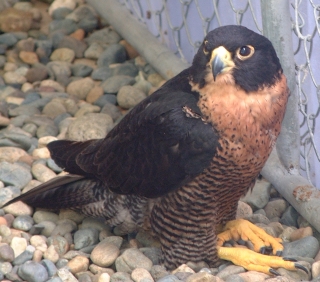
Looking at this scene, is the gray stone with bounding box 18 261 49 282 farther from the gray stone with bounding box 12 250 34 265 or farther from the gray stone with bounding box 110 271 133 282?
the gray stone with bounding box 110 271 133 282

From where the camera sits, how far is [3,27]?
6.23 metres

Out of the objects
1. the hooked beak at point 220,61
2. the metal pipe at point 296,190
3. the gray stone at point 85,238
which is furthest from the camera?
the gray stone at point 85,238

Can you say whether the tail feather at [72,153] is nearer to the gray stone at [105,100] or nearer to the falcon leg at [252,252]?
the falcon leg at [252,252]

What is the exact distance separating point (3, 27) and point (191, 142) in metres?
3.52

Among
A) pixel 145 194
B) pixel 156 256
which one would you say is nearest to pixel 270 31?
pixel 145 194

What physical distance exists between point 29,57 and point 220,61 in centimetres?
314

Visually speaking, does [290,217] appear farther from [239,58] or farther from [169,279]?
[239,58]

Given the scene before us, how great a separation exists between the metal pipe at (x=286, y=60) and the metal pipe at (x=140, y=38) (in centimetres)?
132

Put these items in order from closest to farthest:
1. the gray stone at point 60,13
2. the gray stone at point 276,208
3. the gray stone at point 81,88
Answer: the gray stone at point 276,208 → the gray stone at point 81,88 → the gray stone at point 60,13

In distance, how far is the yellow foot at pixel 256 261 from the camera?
3475 mm

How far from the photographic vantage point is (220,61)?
304 centimetres

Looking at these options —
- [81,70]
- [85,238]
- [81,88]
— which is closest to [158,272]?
[85,238]

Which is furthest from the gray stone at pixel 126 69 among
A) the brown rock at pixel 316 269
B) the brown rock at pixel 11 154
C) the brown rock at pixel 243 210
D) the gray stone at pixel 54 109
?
the brown rock at pixel 316 269

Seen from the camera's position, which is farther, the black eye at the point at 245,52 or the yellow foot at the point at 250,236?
the yellow foot at the point at 250,236
